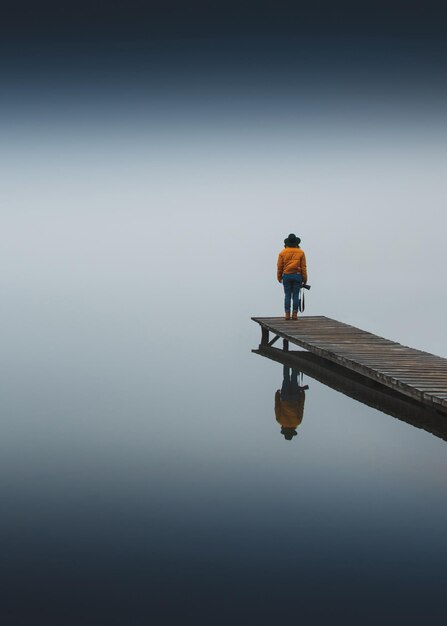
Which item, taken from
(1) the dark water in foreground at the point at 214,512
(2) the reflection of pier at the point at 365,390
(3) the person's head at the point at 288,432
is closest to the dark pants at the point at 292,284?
(2) the reflection of pier at the point at 365,390

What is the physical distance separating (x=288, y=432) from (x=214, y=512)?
2902mm

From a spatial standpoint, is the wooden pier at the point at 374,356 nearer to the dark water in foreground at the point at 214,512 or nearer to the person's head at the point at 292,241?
the dark water in foreground at the point at 214,512

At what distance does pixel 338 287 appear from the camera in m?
38.4

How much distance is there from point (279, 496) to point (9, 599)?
229 centimetres

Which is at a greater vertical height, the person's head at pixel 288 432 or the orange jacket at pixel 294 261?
the orange jacket at pixel 294 261

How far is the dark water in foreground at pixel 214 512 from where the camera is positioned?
4.76m

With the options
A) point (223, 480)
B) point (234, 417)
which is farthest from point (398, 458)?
point (234, 417)

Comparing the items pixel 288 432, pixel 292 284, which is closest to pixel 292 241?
pixel 292 284

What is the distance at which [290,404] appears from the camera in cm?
1084

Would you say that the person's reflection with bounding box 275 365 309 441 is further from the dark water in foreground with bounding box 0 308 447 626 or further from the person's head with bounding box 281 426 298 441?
the dark water in foreground with bounding box 0 308 447 626

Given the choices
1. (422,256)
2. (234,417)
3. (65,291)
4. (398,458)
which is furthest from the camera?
(422,256)

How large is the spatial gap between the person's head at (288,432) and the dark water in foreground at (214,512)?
0.07 meters

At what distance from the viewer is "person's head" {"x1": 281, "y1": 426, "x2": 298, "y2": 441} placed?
8750mm

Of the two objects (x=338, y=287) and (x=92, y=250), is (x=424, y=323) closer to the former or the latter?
(x=338, y=287)
